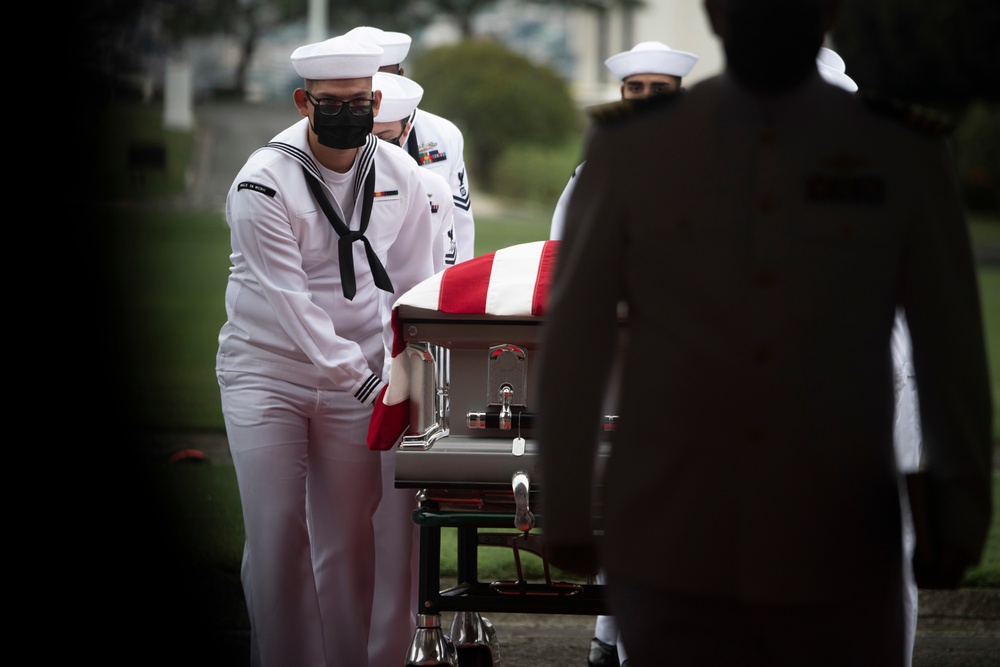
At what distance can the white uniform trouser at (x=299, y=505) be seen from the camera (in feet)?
13.7

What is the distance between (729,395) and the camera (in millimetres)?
2113

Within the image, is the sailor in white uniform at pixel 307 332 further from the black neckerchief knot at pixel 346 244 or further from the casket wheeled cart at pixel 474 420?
the casket wheeled cart at pixel 474 420

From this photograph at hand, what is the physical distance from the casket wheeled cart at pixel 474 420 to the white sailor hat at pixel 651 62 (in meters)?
1.68

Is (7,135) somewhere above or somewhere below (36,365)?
above

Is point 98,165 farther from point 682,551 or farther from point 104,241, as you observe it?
point 682,551

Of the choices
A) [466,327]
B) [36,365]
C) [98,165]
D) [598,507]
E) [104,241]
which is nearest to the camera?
[598,507]

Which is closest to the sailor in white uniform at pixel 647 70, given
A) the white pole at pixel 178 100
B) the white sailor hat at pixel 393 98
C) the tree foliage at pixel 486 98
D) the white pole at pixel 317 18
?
the white sailor hat at pixel 393 98

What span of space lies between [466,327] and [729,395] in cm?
168

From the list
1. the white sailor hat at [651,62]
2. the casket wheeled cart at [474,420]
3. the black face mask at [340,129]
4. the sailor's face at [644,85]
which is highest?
the white sailor hat at [651,62]

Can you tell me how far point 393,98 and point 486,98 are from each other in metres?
37.0

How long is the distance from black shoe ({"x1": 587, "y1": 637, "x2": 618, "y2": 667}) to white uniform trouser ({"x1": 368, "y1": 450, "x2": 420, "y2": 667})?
697mm

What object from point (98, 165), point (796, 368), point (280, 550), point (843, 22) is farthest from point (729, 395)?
point (843, 22)

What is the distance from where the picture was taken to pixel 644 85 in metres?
5.33

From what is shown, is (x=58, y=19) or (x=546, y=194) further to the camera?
(x=546, y=194)
